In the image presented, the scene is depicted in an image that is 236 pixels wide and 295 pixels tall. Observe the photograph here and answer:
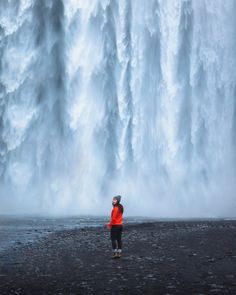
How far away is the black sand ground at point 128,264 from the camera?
Result: 40.3 ft

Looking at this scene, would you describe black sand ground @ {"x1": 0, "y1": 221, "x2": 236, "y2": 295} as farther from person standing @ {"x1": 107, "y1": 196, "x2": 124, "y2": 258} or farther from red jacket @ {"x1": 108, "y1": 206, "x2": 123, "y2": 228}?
red jacket @ {"x1": 108, "y1": 206, "x2": 123, "y2": 228}

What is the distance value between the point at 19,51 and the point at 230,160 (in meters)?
18.7

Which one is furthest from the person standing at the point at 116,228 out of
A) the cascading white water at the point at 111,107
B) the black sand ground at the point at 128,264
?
the cascading white water at the point at 111,107

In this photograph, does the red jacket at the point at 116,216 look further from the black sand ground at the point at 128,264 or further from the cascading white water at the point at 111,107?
the cascading white water at the point at 111,107

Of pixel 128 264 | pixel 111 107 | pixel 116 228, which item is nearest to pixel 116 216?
pixel 116 228

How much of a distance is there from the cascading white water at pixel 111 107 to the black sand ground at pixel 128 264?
1756cm

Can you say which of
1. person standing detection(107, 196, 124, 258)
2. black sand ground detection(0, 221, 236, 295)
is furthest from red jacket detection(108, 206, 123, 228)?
black sand ground detection(0, 221, 236, 295)

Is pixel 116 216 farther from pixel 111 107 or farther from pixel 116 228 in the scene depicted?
pixel 111 107

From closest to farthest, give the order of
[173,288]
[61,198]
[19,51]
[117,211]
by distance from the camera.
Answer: [173,288]
[117,211]
[61,198]
[19,51]

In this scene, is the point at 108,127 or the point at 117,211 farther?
the point at 108,127

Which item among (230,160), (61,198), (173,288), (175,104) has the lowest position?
(173,288)

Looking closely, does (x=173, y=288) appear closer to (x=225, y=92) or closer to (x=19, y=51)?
(x=19, y=51)

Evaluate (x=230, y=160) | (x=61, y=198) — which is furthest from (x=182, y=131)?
(x=61, y=198)

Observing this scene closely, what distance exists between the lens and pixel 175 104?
143 feet
